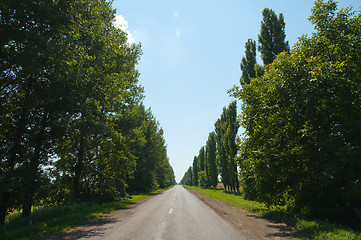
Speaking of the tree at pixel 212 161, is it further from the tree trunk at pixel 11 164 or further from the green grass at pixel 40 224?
the tree trunk at pixel 11 164

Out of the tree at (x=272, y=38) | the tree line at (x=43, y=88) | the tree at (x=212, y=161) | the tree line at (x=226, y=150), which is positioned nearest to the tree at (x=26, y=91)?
the tree line at (x=43, y=88)

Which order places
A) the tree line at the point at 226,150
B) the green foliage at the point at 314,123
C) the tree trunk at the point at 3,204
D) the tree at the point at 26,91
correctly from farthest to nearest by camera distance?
the tree line at the point at 226,150 < the tree trunk at the point at 3,204 < the tree at the point at 26,91 < the green foliage at the point at 314,123

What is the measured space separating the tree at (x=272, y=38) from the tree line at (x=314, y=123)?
9.25m

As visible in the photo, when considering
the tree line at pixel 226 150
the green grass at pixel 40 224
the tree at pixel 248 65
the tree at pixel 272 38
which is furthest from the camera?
the tree line at pixel 226 150

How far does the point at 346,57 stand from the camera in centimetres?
897

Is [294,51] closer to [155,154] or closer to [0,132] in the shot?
[0,132]

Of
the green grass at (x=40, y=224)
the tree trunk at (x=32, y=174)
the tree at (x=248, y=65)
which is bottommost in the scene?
the green grass at (x=40, y=224)

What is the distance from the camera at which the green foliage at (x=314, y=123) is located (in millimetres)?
7840

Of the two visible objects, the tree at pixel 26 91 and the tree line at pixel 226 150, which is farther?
the tree line at pixel 226 150

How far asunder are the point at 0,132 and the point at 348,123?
632 inches

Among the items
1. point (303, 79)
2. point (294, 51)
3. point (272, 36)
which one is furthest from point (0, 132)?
point (272, 36)

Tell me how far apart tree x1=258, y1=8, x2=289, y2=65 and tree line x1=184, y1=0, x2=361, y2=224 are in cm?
925

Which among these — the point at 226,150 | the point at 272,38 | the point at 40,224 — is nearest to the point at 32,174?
the point at 40,224

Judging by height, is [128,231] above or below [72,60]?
below
